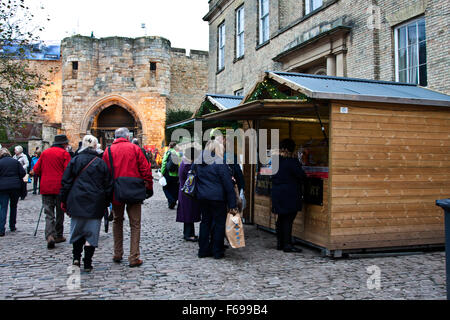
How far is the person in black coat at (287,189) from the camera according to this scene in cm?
648

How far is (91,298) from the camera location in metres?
4.39

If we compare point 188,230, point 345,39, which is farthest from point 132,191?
point 345,39

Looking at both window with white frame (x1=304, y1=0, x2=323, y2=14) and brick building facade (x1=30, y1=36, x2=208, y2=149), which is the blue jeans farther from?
brick building facade (x1=30, y1=36, x2=208, y2=149)

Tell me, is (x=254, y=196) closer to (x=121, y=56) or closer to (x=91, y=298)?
(x=91, y=298)

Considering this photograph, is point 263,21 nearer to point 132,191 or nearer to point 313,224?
point 313,224

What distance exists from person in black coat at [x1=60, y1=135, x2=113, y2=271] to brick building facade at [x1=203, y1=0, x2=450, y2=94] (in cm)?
784

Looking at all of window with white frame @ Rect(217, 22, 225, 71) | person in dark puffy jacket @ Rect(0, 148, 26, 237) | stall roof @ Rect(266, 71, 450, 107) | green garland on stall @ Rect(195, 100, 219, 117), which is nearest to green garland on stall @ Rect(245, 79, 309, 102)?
stall roof @ Rect(266, 71, 450, 107)

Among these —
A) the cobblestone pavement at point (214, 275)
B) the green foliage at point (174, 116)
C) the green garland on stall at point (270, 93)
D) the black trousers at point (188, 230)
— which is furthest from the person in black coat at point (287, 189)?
the green foliage at point (174, 116)

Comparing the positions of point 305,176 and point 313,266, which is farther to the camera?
point 305,176

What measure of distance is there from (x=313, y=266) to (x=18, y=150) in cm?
944

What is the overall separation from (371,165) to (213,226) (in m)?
2.71

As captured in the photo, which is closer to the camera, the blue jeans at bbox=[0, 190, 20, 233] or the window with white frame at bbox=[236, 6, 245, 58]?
the blue jeans at bbox=[0, 190, 20, 233]

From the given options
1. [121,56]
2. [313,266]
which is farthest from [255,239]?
[121,56]

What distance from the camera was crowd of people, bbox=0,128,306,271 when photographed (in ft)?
17.7
